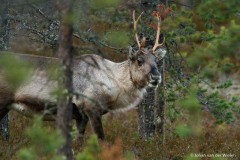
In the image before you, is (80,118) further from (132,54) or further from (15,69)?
(15,69)

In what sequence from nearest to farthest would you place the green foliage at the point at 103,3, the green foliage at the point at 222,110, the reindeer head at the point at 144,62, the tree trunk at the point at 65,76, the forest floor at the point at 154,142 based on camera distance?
the green foliage at the point at 103,3, the tree trunk at the point at 65,76, the green foliage at the point at 222,110, the forest floor at the point at 154,142, the reindeer head at the point at 144,62

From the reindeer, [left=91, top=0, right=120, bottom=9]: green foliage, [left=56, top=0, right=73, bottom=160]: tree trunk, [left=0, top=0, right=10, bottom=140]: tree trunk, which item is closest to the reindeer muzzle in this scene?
the reindeer

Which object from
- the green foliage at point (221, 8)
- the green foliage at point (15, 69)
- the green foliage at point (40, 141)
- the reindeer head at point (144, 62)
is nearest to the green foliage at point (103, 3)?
the green foliage at point (15, 69)

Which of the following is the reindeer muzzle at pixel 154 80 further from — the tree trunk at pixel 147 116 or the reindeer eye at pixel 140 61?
the tree trunk at pixel 147 116

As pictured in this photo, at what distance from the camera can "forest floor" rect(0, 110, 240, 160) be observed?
842 centimetres

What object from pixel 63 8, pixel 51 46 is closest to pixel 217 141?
pixel 51 46

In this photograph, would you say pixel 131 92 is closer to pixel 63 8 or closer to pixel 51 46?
pixel 51 46

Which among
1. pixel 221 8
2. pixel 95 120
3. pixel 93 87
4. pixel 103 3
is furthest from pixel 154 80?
pixel 103 3

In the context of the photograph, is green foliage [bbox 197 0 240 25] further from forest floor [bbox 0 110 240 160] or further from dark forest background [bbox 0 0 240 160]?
forest floor [bbox 0 110 240 160]

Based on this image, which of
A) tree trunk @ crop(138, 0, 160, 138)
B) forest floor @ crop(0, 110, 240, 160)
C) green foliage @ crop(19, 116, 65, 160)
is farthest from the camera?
tree trunk @ crop(138, 0, 160, 138)

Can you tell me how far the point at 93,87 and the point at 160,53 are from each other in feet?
3.89

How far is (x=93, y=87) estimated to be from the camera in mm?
8719

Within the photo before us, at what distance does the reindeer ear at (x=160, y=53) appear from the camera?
352 inches

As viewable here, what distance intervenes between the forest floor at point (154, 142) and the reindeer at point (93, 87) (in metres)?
0.45
